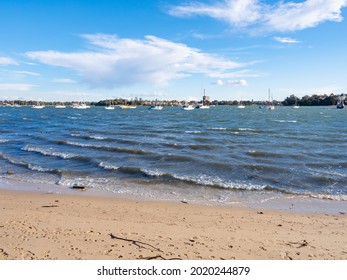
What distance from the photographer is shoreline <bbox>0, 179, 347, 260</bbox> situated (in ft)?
21.3

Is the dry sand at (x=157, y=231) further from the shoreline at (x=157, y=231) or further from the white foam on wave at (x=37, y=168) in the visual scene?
the white foam on wave at (x=37, y=168)

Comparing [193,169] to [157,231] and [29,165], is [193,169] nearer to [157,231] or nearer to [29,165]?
[157,231]

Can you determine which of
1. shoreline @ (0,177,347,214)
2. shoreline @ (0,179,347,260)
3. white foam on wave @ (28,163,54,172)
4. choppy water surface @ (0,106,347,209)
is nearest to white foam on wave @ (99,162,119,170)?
choppy water surface @ (0,106,347,209)

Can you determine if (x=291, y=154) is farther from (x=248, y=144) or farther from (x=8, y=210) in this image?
(x=8, y=210)

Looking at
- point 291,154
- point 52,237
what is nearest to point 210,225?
point 52,237

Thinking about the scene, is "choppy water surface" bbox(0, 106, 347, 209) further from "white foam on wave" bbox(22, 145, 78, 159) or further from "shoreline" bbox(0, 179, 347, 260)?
"shoreline" bbox(0, 179, 347, 260)

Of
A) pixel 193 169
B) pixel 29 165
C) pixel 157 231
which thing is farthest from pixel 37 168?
pixel 157 231

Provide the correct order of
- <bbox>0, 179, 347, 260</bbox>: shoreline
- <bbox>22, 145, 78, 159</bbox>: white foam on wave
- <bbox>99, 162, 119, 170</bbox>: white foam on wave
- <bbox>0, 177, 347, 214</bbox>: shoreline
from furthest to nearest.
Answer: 1. <bbox>22, 145, 78, 159</bbox>: white foam on wave
2. <bbox>99, 162, 119, 170</bbox>: white foam on wave
3. <bbox>0, 177, 347, 214</bbox>: shoreline
4. <bbox>0, 179, 347, 260</bbox>: shoreline

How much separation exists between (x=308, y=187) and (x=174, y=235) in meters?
9.05

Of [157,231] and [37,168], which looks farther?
[37,168]

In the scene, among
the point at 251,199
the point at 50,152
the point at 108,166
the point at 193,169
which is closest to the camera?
the point at 251,199

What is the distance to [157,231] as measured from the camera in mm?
7973

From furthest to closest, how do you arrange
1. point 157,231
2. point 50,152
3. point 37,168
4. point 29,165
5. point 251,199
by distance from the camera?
point 50,152, point 29,165, point 37,168, point 251,199, point 157,231

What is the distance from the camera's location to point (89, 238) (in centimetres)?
720
